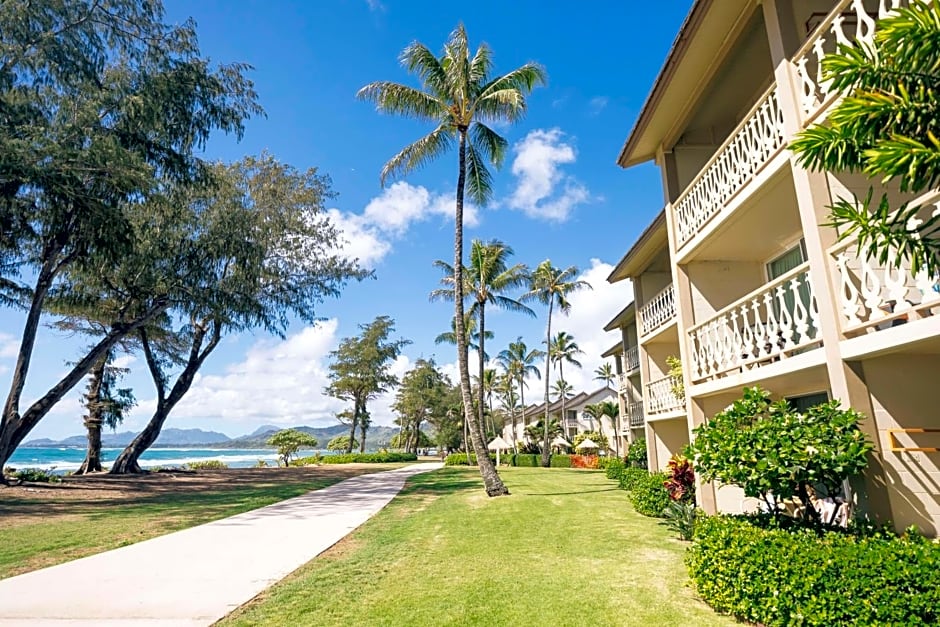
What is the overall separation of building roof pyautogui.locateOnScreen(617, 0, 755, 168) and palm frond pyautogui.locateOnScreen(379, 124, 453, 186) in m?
6.80

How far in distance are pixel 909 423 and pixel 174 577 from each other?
8.74m

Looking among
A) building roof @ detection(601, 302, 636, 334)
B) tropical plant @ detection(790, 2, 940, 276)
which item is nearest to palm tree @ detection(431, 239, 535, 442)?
building roof @ detection(601, 302, 636, 334)

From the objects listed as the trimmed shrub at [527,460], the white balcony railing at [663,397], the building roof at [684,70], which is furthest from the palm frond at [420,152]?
the trimmed shrub at [527,460]

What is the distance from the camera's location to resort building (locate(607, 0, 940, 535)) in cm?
515

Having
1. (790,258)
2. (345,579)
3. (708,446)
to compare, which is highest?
(790,258)

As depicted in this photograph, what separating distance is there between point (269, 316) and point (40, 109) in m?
10.7

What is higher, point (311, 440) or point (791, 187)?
point (791, 187)

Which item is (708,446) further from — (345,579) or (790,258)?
(790,258)

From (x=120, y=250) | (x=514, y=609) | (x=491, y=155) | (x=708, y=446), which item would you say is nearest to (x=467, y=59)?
(x=491, y=155)

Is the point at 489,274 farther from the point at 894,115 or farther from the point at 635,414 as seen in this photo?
the point at 894,115

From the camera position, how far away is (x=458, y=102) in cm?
1603

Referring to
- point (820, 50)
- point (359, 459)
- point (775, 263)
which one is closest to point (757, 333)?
point (775, 263)

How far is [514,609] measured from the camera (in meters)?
5.28

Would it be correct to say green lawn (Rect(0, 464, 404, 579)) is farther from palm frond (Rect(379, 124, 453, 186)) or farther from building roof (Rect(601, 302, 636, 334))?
building roof (Rect(601, 302, 636, 334))
